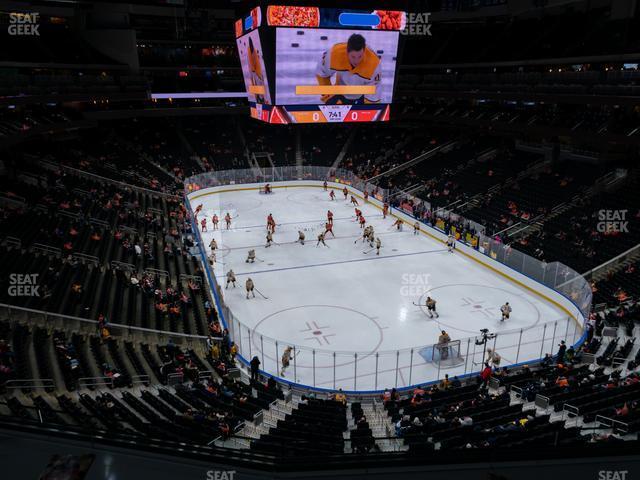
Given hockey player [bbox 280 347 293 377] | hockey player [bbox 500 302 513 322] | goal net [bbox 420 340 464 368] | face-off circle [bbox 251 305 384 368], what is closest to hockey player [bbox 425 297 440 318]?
face-off circle [bbox 251 305 384 368]

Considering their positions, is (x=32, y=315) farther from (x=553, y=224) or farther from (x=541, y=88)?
(x=541, y=88)

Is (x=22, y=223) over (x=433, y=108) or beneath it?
beneath

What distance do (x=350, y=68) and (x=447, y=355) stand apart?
622 inches

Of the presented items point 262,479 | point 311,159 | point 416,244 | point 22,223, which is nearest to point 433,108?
point 311,159

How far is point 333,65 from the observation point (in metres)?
24.3

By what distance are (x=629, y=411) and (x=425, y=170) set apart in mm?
29656

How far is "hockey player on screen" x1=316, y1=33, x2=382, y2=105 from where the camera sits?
24.1 meters

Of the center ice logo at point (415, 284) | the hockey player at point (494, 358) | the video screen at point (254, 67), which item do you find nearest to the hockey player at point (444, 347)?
the hockey player at point (494, 358)

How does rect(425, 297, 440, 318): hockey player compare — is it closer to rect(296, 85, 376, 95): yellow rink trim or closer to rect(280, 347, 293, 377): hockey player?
rect(280, 347, 293, 377): hockey player

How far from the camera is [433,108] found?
4378 cm

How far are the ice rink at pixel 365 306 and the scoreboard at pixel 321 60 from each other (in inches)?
278

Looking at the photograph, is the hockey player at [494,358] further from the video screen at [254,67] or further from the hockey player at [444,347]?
the video screen at [254,67]

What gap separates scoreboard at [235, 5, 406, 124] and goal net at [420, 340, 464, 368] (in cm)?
1477

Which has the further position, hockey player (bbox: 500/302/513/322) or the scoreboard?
the scoreboard
